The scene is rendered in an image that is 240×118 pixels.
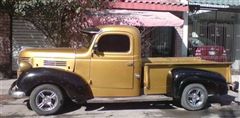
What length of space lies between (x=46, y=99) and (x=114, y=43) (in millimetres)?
1952

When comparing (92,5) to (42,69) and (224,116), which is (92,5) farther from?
(224,116)

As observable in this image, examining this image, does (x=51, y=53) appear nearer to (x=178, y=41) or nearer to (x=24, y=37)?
(x=24, y=37)

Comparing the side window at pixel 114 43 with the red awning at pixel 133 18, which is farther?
the red awning at pixel 133 18

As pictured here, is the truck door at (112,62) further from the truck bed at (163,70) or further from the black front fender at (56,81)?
the truck bed at (163,70)

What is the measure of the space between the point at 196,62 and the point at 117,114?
2.38m

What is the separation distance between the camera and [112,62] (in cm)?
1050

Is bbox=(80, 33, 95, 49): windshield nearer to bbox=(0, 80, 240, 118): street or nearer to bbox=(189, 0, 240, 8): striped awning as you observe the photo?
bbox=(0, 80, 240, 118): street

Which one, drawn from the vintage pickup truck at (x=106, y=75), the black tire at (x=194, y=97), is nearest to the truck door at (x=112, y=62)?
the vintage pickup truck at (x=106, y=75)

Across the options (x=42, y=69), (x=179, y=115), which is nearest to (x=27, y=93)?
(x=42, y=69)

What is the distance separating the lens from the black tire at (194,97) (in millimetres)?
11039

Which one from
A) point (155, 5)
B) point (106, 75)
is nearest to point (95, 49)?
point (106, 75)

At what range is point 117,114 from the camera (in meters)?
10.6

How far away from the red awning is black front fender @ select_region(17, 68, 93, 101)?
15.0 feet

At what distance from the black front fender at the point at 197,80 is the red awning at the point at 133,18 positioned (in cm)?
451
